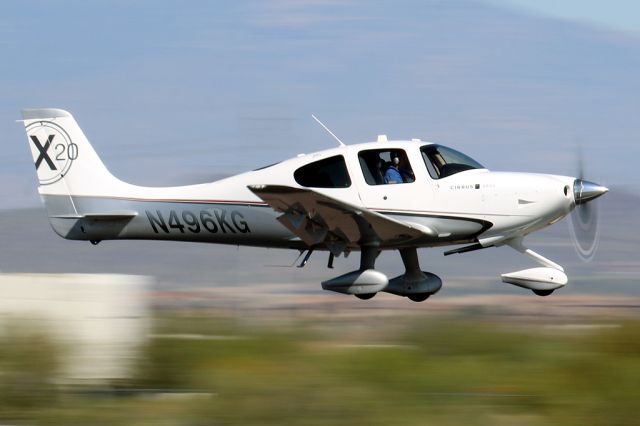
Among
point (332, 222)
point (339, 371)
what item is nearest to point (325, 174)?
point (332, 222)

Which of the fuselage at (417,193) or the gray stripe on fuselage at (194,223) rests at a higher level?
the fuselage at (417,193)

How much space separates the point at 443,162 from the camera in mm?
13625

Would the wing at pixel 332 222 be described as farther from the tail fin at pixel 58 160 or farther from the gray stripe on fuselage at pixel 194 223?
the tail fin at pixel 58 160

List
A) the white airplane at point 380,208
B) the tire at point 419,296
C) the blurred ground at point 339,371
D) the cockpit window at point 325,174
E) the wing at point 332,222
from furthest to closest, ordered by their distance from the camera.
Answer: the tire at point 419,296, the cockpit window at point 325,174, the white airplane at point 380,208, the wing at point 332,222, the blurred ground at point 339,371

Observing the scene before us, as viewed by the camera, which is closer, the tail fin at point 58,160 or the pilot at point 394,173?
the pilot at point 394,173

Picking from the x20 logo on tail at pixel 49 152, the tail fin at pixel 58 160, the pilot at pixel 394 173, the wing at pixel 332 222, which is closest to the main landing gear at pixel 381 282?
the wing at pixel 332 222

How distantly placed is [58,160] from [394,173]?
4.80m

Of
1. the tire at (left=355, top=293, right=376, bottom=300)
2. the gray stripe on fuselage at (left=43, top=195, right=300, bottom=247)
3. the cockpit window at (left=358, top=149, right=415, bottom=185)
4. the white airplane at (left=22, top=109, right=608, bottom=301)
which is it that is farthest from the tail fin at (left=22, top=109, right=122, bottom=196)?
the tire at (left=355, top=293, right=376, bottom=300)

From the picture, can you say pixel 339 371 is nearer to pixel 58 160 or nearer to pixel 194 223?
pixel 194 223

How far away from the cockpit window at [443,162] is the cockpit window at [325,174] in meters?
0.97

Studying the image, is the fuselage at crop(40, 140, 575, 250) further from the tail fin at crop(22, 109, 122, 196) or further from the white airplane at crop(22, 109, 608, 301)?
the tail fin at crop(22, 109, 122, 196)

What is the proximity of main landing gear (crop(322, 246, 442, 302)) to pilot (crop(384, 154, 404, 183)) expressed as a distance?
0.88 metres

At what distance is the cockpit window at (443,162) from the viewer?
1354cm

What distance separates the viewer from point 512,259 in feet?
142
